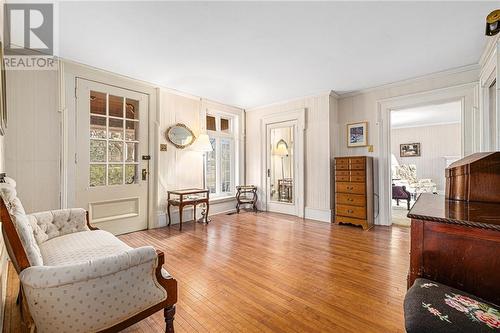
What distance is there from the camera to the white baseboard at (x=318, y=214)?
436 centimetres

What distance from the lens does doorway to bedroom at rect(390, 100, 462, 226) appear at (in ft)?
22.6

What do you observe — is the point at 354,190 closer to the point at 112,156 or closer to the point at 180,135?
the point at 180,135

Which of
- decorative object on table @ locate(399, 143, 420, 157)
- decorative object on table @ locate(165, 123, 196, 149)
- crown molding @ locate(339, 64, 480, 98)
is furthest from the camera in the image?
decorative object on table @ locate(399, 143, 420, 157)

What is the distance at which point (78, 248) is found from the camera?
1744mm

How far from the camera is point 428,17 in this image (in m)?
2.23

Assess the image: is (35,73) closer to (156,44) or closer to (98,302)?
(156,44)

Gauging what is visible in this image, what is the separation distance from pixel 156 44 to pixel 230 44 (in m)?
0.87

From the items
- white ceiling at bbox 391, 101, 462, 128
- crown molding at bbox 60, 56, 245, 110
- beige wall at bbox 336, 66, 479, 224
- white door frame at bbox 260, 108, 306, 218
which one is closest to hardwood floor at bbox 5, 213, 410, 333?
white door frame at bbox 260, 108, 306, 218

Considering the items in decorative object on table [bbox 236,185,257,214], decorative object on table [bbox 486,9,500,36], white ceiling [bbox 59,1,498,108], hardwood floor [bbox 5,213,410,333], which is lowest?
hardwood floor [bbox 5,213,410,333]

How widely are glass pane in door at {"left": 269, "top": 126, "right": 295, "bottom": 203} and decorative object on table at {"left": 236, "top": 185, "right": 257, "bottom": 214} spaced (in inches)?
16.9

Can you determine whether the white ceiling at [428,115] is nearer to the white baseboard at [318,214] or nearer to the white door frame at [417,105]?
the white door frame at [417,105]

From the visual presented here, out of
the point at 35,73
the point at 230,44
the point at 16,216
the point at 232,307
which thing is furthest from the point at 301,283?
the point at 35,73

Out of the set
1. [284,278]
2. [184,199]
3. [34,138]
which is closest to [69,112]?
[34,138]

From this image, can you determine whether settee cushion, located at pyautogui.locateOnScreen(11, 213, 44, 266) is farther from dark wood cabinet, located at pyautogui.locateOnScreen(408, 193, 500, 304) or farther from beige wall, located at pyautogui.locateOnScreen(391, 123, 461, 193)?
beige wall, located at pyautogui.locateOnScreen(391, 123, 461, 193)
